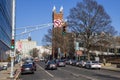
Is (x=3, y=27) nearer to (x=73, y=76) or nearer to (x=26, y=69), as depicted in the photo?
(x=26, y=69)

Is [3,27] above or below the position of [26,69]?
above

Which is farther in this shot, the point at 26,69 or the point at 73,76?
the point at 26,69

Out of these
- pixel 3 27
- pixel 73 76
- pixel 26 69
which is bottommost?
pixel 73 76

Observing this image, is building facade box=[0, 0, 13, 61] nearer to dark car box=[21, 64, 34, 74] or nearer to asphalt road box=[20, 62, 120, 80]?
dark car box=[21, 64, 34, 74]

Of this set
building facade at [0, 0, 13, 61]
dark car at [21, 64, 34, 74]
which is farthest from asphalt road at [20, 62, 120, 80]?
building facade at [0, 0, 13, 61]

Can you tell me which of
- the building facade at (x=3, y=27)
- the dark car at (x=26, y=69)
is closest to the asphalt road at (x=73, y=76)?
the dark car at (x=26, y=69)

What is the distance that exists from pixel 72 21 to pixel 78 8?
3929 mm

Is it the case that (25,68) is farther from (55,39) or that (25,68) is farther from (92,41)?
(55,39)

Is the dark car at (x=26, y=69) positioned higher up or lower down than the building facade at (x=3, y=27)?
lower down

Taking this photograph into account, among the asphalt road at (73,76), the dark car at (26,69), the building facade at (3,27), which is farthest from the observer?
the building facade at (3,27)

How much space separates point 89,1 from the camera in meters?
89.3

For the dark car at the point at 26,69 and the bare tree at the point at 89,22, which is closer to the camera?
the dark car at the point at 26,69

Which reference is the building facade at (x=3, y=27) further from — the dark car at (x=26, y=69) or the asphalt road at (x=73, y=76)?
the asphalt road at (x=73, y=76)

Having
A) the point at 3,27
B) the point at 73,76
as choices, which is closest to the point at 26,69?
the point at 73,76
